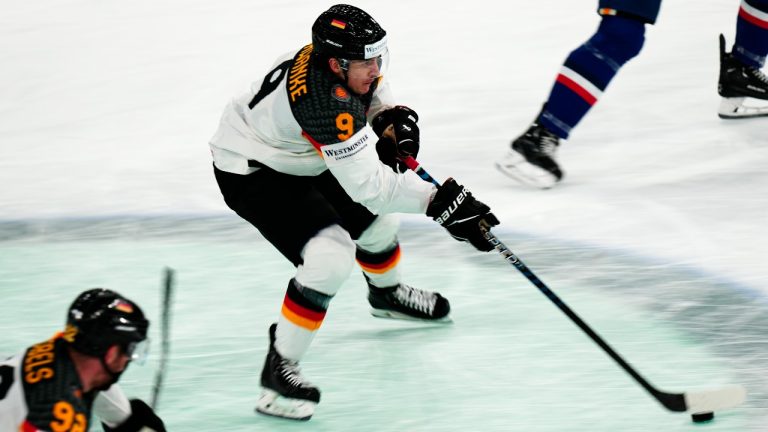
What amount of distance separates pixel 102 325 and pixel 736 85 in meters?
3.65

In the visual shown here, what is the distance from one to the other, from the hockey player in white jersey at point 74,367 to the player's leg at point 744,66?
11.5ft

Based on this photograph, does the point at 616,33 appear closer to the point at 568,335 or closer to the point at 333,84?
the point at 568,335

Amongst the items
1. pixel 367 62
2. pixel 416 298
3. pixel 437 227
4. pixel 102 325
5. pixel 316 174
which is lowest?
pixel 437 227

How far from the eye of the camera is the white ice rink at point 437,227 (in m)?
3.13

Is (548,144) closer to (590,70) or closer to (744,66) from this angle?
(590,70)

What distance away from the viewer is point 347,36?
2.95 meters

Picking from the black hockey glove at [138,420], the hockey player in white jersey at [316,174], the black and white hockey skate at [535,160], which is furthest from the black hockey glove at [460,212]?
the black and white hockey skate at [535,160]

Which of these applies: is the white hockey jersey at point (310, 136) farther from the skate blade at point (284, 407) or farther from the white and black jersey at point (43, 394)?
the white and black jersey at point (43, 394)

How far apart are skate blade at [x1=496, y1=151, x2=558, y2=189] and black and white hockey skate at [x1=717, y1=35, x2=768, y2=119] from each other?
1.05 metres

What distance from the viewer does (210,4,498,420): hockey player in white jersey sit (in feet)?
9.71

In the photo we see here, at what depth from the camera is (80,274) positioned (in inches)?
159

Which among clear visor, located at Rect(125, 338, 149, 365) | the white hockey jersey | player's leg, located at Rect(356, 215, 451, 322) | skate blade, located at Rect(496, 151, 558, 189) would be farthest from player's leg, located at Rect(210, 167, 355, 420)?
skate blade, located at Rect(496, 151, 558, 189)

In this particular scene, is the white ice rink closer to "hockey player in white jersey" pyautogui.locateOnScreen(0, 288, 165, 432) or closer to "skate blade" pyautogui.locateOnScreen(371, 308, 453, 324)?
"skate blade" pyautogui.locateOnScreen(371, 308, 453, 324)

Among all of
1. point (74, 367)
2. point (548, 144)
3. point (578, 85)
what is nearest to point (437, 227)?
point (548, 144)
